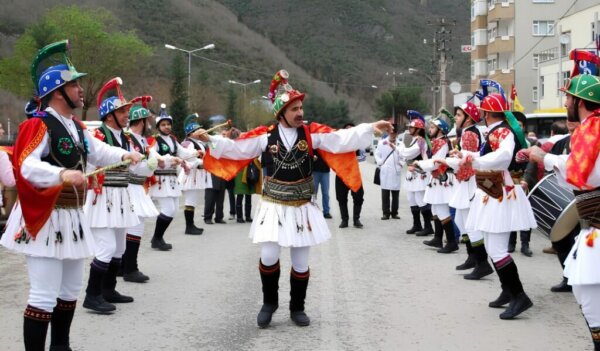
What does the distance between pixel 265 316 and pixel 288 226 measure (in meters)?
0.92

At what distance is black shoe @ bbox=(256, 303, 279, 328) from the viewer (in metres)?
6.87

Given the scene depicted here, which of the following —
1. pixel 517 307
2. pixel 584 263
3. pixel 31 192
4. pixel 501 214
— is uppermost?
pixel 31 192

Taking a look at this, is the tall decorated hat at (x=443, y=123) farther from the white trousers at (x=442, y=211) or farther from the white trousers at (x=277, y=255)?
the white trousers at (x=277, y=255)

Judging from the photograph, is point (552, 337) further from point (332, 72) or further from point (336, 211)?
point (332, 72)

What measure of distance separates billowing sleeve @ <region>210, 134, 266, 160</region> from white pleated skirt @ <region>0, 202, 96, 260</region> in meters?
1.97

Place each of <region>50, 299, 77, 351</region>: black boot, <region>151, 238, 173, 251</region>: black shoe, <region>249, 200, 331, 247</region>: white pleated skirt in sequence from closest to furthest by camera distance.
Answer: <region>50, 299, 77, 351</region>: black boot, <region>249, 200, 331, 247</region>: white pleated skirt, <region>151, 238, 173, 251</region>: black shoe

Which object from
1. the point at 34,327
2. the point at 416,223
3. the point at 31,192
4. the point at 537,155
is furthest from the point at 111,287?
the point at 416,223

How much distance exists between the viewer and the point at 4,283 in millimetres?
9023

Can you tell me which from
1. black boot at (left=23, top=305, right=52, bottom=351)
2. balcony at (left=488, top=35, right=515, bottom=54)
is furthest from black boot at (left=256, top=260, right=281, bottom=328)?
balcony at (left=488, top=35, right=515, bottom=54)

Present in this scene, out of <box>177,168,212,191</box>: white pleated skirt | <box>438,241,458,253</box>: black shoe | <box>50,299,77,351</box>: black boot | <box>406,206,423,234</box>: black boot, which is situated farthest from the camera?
<box>177,168,212,191</box>: white pleated skirt

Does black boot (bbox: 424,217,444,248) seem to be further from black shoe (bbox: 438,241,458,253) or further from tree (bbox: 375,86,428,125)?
tree (bbox: 375,86,428,125)

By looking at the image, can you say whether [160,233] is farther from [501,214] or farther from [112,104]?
[501,214]

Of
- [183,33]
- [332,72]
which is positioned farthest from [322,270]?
[332,72]

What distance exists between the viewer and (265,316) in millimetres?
6895
